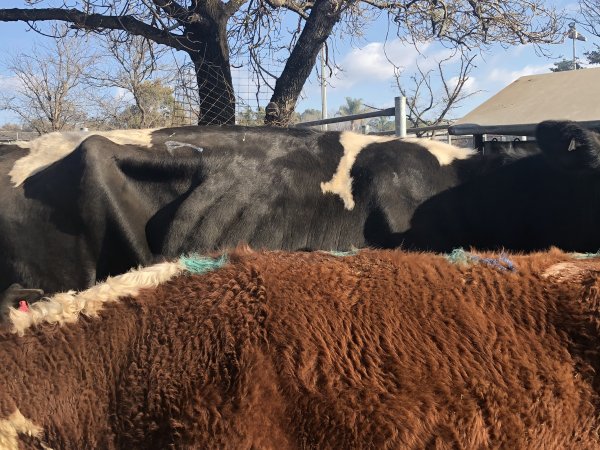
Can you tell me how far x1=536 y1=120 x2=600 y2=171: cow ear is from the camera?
11.4 ft

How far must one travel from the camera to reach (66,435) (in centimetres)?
167

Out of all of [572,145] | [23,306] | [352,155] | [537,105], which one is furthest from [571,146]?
[537,105]

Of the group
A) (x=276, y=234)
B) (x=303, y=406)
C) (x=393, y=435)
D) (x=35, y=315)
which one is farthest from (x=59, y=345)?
(x=276, y=234)

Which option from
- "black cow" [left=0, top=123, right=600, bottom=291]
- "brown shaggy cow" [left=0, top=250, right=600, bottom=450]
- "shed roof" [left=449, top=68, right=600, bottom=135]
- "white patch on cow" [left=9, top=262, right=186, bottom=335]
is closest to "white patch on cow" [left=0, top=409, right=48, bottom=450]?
"brown shaggy cow" [left=0, top=250, right=600, bottom=450]

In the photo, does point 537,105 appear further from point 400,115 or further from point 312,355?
point 312,355

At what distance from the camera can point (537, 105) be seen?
7.39m

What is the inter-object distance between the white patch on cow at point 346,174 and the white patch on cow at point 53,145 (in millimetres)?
1130

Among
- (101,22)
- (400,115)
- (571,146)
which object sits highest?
(101,22)

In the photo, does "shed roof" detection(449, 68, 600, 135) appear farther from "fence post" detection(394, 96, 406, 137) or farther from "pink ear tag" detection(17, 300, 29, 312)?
"pink ear tag" detection(17, 300, 29, 312)

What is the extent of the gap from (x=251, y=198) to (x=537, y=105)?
484 centimetres

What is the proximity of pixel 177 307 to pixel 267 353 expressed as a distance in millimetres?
302

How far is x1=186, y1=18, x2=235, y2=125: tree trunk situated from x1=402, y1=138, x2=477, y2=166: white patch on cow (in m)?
4.02

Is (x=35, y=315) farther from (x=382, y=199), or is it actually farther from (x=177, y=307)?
(x=382, y=199)

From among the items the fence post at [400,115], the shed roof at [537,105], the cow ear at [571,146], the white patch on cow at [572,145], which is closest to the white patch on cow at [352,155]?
the cow ear at [571,146]
